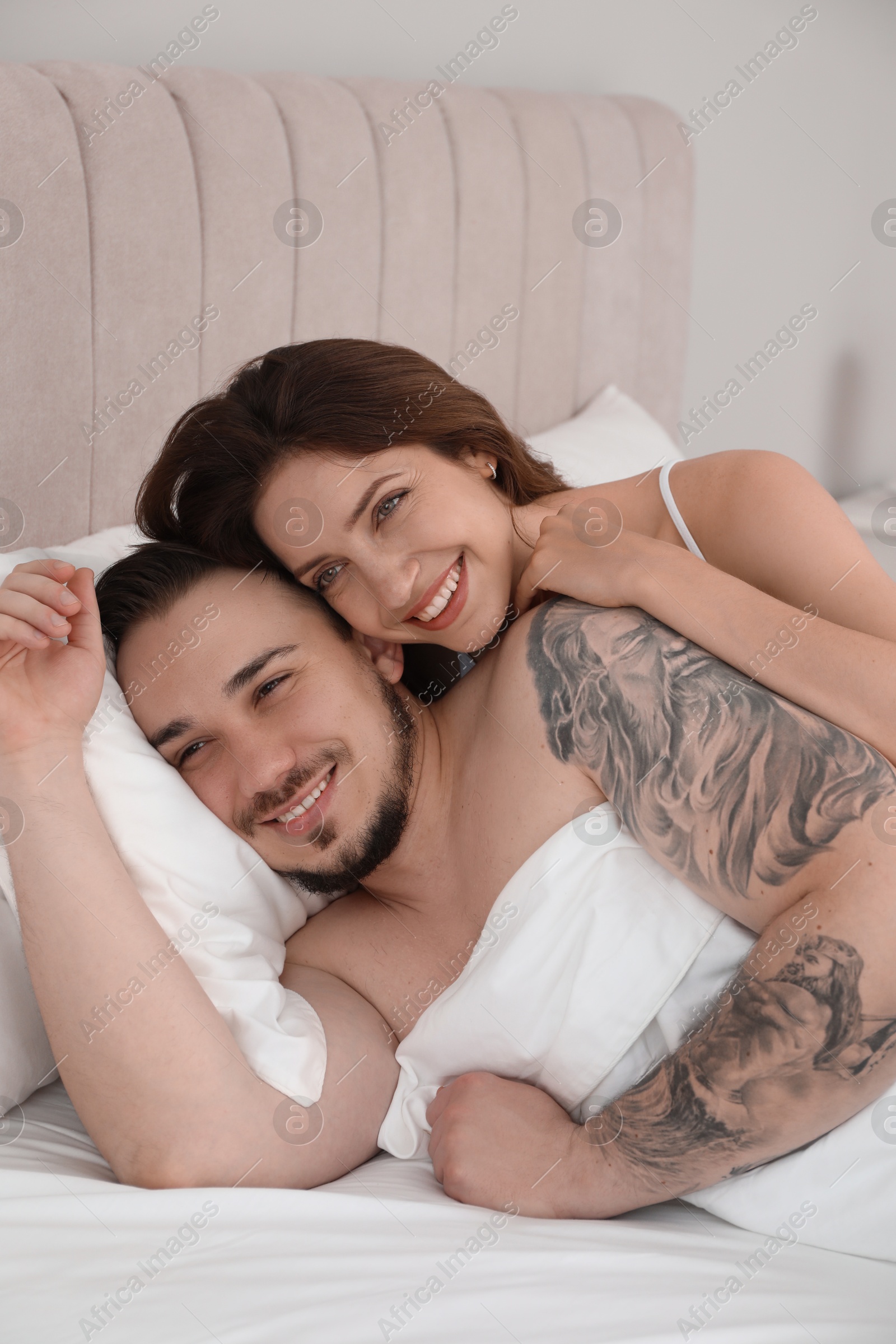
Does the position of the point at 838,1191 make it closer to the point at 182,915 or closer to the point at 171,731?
the point at 182,915

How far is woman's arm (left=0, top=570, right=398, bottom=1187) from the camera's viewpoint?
3.67ft

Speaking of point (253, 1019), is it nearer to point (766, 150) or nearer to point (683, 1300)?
point (683, 1300)

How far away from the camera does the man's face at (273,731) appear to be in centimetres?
135

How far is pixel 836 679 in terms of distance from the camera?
1137 millimetres

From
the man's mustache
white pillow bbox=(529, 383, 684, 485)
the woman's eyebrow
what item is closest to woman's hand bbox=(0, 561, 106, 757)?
the man's mustache

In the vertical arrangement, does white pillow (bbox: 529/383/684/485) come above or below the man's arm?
above

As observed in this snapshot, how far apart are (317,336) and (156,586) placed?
87 centimetres

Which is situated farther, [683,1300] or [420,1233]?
[420,1233]

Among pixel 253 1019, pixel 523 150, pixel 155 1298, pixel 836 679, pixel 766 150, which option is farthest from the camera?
pixel 766 150

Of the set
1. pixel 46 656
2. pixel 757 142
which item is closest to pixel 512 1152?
pixel 46 656

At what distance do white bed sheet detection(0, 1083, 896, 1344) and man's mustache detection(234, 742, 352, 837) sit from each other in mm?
437

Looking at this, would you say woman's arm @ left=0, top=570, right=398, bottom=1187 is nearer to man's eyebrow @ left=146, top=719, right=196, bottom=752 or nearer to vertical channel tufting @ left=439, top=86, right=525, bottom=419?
man's eyebrow @ left=146, top=719, right=196, bottom=752

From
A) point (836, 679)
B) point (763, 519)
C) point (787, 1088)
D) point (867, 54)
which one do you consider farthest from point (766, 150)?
point (787, 1088)

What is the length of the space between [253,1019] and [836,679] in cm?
78
